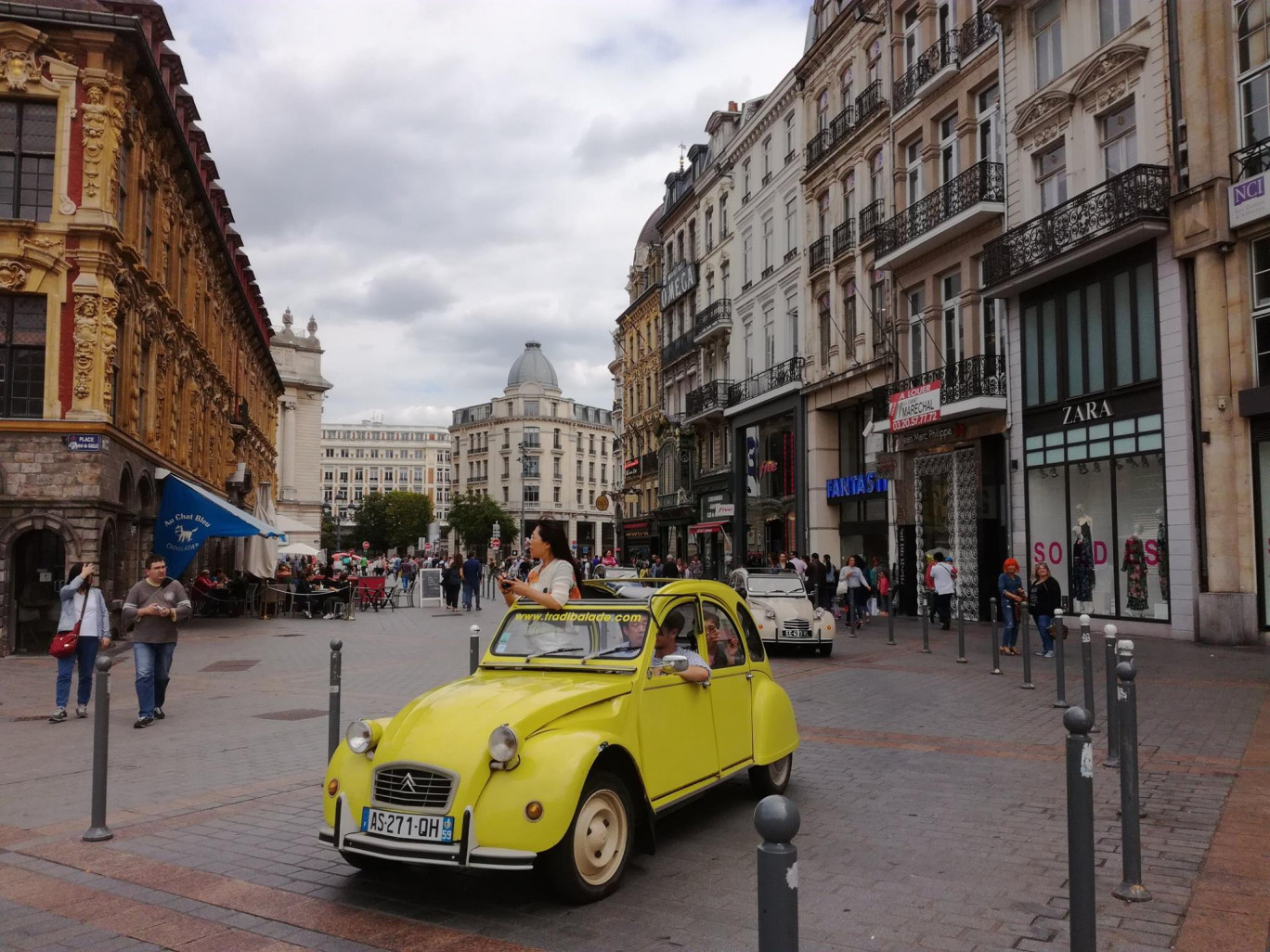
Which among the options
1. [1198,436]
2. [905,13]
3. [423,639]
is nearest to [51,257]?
[423,639]

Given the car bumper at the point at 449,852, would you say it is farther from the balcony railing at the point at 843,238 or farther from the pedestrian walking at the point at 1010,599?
the balcony railing at the point at 843,238

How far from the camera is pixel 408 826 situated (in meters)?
5.10

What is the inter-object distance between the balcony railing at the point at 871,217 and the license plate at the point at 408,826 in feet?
90.6

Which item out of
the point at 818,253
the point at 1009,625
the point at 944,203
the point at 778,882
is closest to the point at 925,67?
the point at 944,203

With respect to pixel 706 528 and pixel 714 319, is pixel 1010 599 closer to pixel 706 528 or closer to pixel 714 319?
pixel 706 528

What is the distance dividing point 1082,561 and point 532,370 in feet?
351

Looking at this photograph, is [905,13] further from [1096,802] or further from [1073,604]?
[1096,802]

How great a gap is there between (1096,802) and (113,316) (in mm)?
19349

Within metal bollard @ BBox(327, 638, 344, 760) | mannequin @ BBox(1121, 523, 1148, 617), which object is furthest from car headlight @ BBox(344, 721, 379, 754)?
mannequin @ BBox(1121, 523, 1148, 617)

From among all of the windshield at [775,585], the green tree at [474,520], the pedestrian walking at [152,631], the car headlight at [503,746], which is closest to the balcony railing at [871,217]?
the windshield at [775,585]

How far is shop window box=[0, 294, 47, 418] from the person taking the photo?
19609 mm

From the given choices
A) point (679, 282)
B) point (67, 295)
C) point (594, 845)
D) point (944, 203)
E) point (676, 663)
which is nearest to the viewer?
point (594, 845)

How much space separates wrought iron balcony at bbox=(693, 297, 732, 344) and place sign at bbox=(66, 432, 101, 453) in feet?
93.4

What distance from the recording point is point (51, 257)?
19.4 m
